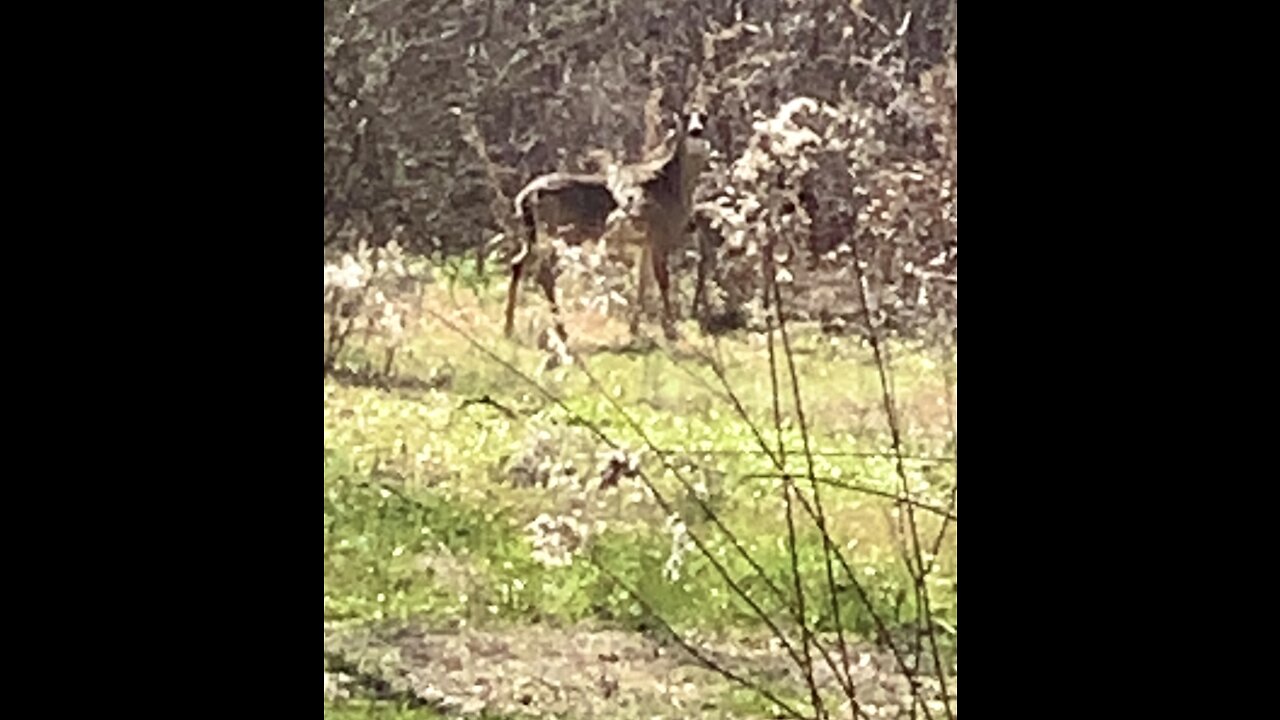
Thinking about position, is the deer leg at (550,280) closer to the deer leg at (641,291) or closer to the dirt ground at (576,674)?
the deer leg at (641,291)

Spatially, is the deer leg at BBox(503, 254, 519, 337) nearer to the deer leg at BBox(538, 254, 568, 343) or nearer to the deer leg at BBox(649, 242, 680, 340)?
the deer leg at BBox(538, 254, 568, 343)

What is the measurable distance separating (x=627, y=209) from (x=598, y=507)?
0.92ft

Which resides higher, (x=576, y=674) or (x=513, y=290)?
(x=513, y=290)

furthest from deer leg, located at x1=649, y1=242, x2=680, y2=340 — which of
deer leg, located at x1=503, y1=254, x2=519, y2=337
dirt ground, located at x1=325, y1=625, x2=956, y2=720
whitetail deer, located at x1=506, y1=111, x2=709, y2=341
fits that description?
dirt ground, located at x1=325, y1=625, x2=956, y2=720

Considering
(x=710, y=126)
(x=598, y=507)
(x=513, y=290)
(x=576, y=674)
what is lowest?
(x=576, y=674)

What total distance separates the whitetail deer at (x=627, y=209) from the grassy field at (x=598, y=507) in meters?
0.04

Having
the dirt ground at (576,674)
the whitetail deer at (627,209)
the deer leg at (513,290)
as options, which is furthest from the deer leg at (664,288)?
the dirt ground at (576,674)

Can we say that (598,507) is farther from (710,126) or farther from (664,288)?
(710,126)

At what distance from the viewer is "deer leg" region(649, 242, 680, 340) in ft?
5.68

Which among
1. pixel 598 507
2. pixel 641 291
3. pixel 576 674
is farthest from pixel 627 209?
pixel 576 674

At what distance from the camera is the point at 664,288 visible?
174 centimetres
